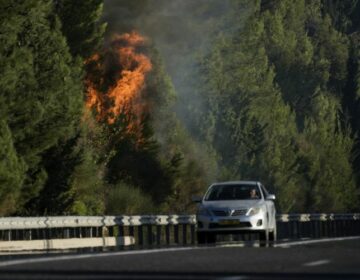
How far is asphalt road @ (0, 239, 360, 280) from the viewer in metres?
16.3

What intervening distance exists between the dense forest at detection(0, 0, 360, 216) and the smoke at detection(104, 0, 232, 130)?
0.56ft

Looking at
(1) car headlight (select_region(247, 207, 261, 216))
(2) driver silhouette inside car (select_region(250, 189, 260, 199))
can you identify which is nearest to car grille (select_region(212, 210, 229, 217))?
(1) car headlight (select_region(247, 207, 261, 216))

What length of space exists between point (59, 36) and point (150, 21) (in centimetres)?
3178

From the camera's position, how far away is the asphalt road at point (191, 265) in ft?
53.4

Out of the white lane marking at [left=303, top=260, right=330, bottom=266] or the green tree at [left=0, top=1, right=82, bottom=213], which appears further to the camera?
the green tree at [left=0, top=1, right=82, bottom=213]

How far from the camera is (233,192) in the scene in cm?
3519

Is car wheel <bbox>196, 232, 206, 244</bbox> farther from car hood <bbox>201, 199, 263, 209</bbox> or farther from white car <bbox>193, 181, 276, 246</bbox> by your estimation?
car hood <bbox>201, 199, 263, 209</bbox>

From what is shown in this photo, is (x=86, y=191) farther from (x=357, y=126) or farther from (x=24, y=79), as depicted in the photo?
(x=357, y=126)

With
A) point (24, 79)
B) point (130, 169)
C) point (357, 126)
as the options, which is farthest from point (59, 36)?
point (357, 126)

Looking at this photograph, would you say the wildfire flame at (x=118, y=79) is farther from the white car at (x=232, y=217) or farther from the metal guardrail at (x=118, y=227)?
the white car at (x=232, y=217)

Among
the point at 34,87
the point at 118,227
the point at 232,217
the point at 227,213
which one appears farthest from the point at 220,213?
the point at 34,87

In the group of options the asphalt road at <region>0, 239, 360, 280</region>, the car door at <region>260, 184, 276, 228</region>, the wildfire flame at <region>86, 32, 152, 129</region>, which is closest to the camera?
the asphalt road at <region>0, 239, 360, 280</region>

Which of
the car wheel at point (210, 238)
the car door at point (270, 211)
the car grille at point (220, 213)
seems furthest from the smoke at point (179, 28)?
the car grille at point (220, 213)

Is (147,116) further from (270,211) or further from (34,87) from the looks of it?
(270,211)
